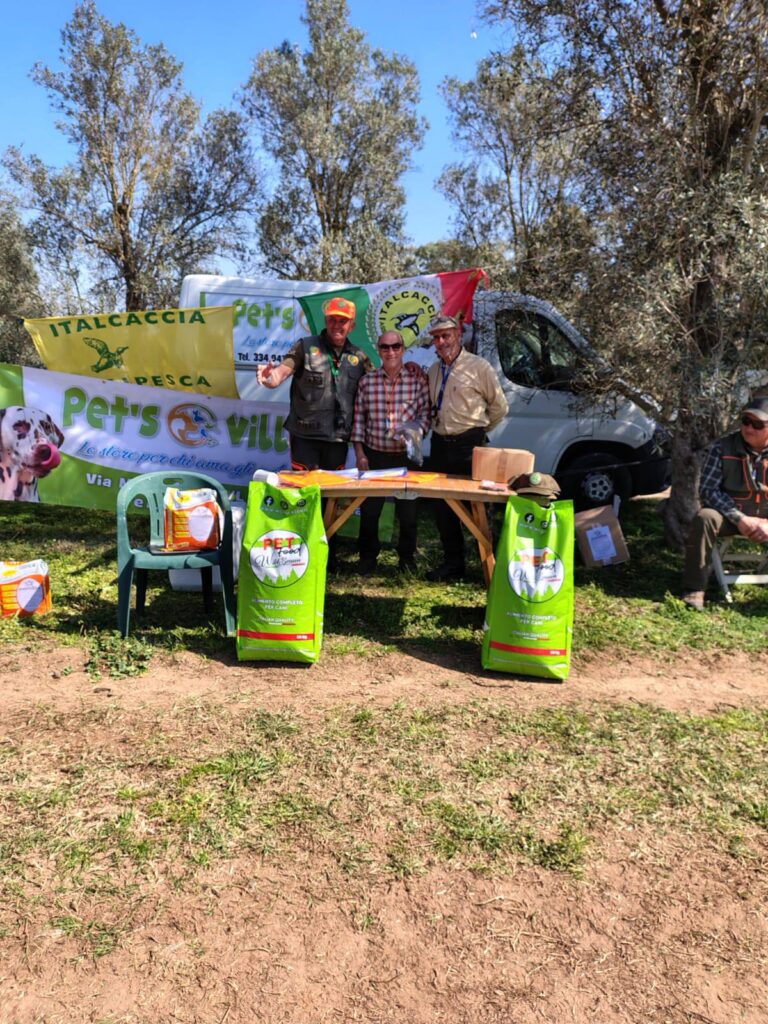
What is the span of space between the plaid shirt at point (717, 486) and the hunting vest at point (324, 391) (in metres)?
2.43

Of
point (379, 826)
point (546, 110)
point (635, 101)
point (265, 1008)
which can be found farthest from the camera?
point (546, 110)

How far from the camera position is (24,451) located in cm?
632

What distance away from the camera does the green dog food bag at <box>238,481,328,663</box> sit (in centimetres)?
395

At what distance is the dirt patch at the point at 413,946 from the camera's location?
6.44 feet

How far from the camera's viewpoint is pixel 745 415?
4895 millimetres

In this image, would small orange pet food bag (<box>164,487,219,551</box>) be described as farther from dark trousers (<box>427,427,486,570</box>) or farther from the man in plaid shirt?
dark trousers (<box>427,427,486,570</box>)

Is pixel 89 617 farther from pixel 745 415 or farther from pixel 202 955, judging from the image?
pixel 745 415

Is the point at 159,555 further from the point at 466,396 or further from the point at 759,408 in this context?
the point at 759,408

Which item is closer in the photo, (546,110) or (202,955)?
(202,955)

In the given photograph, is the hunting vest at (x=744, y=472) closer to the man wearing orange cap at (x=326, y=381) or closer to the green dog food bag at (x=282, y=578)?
the man wearing orange cap at (x=326, y=381)

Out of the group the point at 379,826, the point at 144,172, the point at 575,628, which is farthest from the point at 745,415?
the point at 144,172

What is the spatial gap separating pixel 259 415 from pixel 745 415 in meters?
3.86

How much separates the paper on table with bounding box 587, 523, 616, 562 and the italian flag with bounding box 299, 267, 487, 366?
2088mm

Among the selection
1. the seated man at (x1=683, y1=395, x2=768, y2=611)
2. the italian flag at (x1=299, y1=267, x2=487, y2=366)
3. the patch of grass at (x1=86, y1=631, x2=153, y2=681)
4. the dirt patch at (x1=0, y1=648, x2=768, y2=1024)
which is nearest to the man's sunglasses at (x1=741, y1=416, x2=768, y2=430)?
the seated man at (x1=683, y1=395, x2=768, y2=611)
